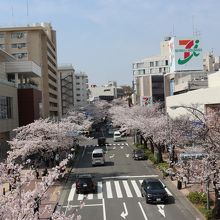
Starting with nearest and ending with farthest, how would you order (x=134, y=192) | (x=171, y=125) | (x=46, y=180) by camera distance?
(x=46, y=180)
(x=134, y=192)
(x=171, y=125)

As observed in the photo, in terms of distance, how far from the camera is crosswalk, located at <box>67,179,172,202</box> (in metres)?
32.0

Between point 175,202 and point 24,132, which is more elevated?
point 24,132

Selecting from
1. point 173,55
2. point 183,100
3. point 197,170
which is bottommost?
point 197,170

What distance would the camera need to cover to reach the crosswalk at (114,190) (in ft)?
105

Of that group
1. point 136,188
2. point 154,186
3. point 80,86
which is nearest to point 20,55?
point 136,188

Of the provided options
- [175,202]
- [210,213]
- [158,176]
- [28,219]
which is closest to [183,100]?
[158,176]

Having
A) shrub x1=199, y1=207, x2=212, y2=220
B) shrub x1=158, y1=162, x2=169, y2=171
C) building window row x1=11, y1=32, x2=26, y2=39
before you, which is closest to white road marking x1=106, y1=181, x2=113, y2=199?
shrub x1=158, y1=162, x2=169, y2=171

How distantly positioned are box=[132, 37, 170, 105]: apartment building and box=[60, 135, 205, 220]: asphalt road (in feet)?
213

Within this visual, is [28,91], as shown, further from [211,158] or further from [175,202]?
[211,158]

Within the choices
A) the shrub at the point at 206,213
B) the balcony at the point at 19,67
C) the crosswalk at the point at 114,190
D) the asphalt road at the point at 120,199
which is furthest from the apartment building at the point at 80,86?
the shrub at the point at 206,213

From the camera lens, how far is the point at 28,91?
60656 millimetres

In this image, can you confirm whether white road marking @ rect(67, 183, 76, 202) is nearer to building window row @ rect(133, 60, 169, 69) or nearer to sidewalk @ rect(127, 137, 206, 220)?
sidewalk @ rect(127, 137, 206, 220)

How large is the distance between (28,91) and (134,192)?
31.5 metres

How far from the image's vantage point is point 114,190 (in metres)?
34.2
